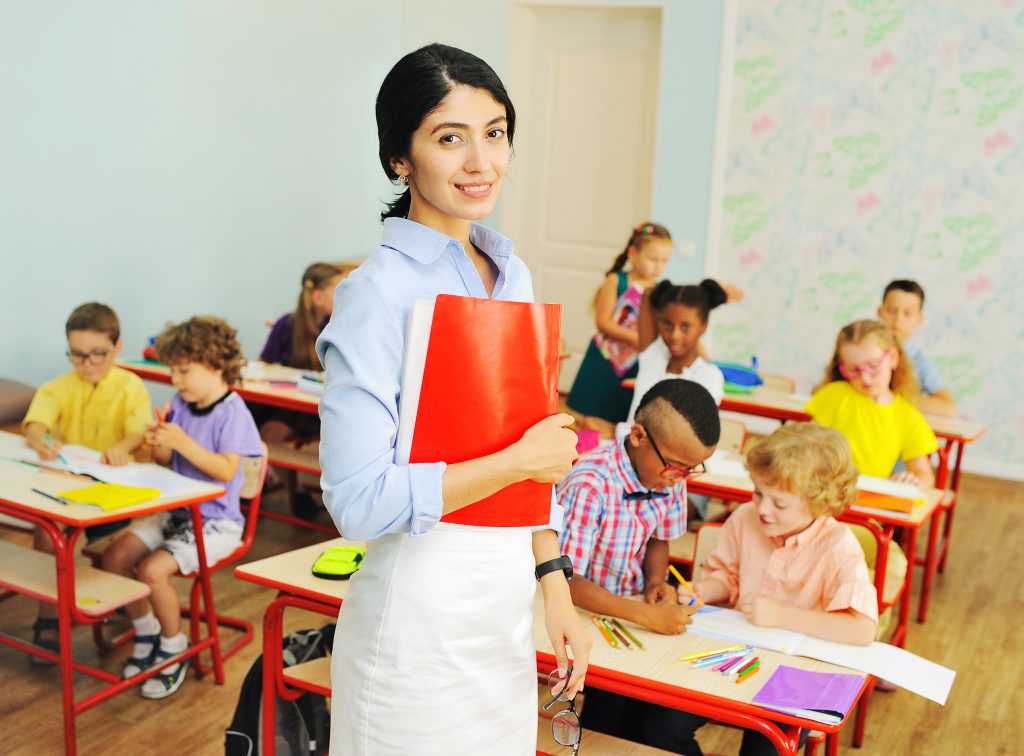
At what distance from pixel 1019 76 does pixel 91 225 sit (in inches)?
188

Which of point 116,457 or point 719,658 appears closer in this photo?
point 719,658

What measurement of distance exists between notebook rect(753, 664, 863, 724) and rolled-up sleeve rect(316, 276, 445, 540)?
2.96 feet

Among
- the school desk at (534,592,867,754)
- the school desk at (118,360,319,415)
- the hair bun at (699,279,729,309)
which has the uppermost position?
the hair bun at (699,279,729,309)

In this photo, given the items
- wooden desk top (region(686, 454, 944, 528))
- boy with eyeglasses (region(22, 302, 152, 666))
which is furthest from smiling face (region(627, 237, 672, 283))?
boy with eyeglasses (region(22, 302, 152, 666))

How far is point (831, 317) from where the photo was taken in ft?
21.2

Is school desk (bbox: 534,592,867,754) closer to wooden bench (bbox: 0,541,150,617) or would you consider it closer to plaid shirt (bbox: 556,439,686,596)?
plaid shirt (bbox: 556,439,686,596)

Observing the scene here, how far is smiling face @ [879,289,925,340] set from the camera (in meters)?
4.61

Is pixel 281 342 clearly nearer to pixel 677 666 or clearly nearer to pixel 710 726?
pixel 710 726

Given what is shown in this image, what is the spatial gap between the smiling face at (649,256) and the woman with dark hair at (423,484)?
362 centimetres

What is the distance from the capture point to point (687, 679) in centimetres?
197

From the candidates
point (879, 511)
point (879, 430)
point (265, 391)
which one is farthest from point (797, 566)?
point (265, 391)

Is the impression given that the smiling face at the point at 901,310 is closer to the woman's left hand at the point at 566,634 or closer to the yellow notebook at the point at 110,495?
the yellow notebook at the point at 110,495

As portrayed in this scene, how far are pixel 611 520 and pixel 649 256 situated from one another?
2.82 meters

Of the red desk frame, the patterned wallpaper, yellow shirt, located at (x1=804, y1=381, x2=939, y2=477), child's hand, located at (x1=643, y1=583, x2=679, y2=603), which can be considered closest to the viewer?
child's hand, located at (x1=643, y1=583, x2=679, y2=603)
